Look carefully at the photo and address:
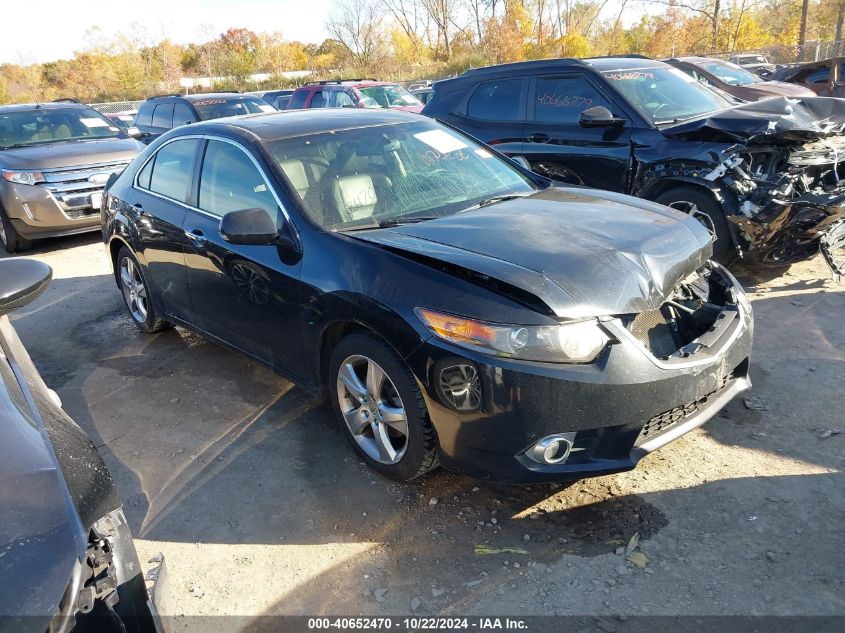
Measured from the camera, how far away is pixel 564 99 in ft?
21.2

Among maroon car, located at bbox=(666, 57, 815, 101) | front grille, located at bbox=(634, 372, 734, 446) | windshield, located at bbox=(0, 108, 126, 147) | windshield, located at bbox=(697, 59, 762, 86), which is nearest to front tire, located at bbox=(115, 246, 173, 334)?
front grille, located at bbox=(634, 372, 734, 446)

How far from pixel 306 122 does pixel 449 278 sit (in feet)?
5.93

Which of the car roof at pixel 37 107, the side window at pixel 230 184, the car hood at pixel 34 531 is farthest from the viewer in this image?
the car roof at pixel 37 107

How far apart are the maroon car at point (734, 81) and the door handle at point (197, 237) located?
9.64 m

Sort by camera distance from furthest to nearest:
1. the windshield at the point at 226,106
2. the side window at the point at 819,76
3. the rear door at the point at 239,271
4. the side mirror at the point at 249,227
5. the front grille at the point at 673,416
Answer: the side window at the point at 819,76 → the windshield at the point at 226,106 → the rear door at the point at 239,271 → the side mirror at the point at 249,227 → the front grille at the point at 673,416

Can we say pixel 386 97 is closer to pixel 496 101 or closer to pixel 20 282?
pixel 496 101

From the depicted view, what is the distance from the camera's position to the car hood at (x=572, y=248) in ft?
8.93

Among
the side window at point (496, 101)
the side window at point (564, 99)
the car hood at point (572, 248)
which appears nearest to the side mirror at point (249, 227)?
the car hood at point (572, 248)

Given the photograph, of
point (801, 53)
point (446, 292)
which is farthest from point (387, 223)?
point (801, 53)

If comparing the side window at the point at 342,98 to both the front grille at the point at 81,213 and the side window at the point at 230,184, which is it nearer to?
the front grille at the point at 81,213

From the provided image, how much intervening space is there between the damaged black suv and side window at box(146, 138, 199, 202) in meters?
3.36

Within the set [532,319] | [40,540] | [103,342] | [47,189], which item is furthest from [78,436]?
[47,189]

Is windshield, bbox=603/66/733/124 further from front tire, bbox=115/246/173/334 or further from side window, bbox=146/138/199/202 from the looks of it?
front tire, bbox=115/246/173/334

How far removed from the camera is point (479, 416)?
8.77 ft
